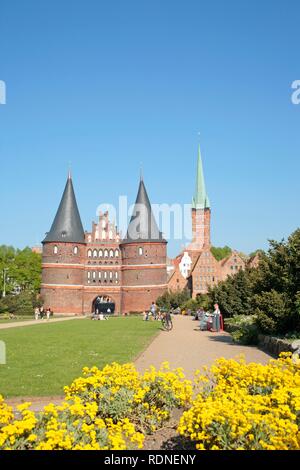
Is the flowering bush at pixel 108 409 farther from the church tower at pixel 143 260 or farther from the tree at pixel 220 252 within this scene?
the tree at pixel 220 252

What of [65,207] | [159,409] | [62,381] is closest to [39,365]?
[62,381]

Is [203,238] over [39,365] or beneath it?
over

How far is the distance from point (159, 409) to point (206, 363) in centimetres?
583

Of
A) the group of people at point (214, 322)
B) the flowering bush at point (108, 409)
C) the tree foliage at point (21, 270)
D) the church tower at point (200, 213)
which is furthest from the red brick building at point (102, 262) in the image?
the flowering bush at point (108, 409)

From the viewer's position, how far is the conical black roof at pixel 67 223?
59.1m

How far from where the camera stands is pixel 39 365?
12234mm

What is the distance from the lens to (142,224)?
60.3 m

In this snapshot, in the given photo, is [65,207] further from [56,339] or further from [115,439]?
[115,439]

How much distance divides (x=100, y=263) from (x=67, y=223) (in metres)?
7.17

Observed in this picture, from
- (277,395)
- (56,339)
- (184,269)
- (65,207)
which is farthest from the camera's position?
(184,269)

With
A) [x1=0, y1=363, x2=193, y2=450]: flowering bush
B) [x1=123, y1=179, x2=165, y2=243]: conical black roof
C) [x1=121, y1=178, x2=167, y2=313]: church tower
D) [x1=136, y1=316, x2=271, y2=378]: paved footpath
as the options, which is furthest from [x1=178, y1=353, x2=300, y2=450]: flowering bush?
[x1=123, y1=179, x2=165, y2=243]: conical black roof

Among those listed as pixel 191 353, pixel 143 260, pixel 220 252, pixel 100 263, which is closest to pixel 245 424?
pixel 191 353

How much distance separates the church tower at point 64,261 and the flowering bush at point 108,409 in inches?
2033

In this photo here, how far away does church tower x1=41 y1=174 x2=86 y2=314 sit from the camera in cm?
5809
